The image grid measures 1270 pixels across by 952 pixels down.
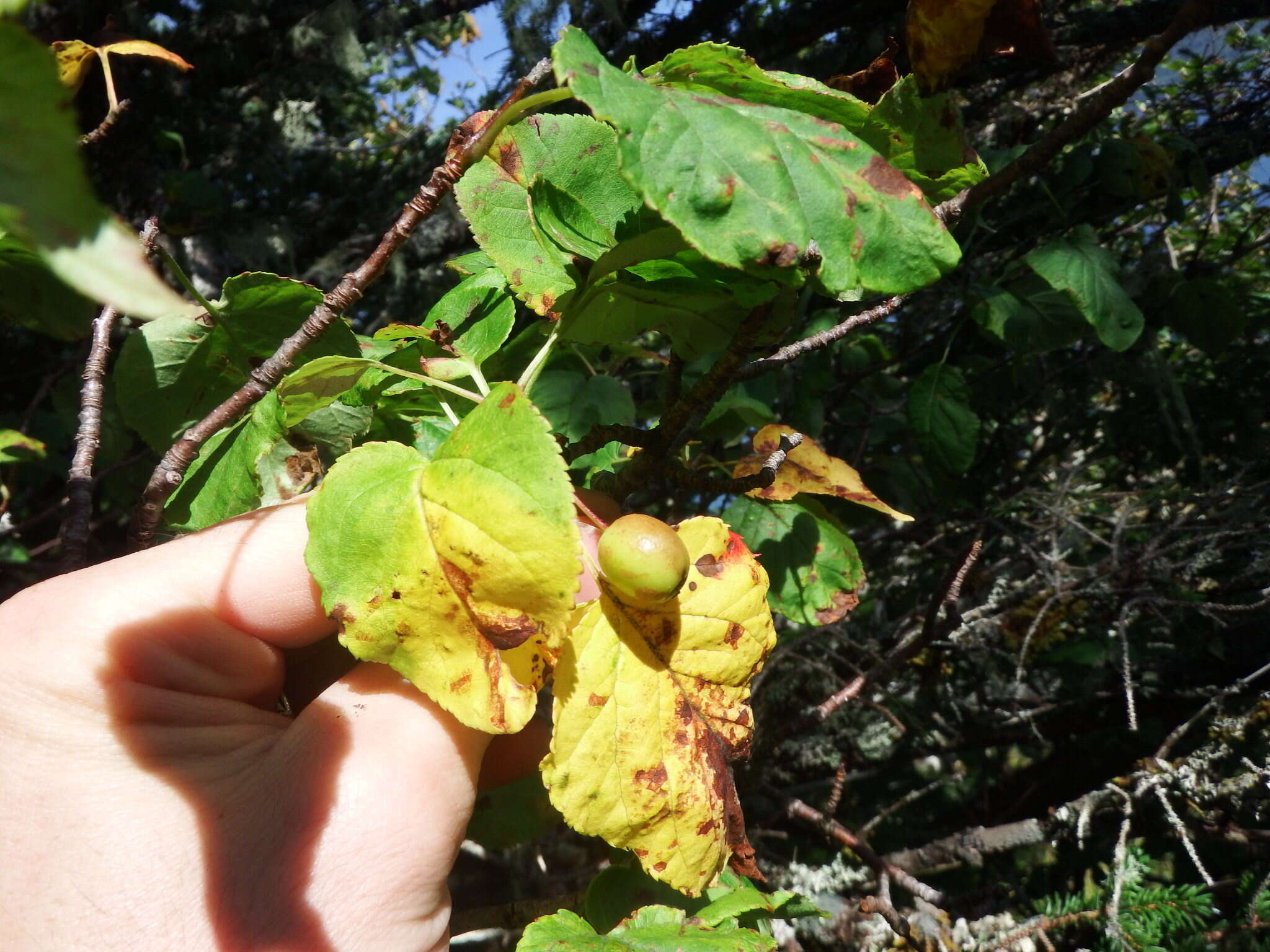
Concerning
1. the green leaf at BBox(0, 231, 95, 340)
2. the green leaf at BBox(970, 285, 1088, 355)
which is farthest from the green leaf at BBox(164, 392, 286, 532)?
the green leaf at BBox(970, 285, 1088, 355)

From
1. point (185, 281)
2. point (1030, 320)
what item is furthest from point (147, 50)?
point (1030, 320)

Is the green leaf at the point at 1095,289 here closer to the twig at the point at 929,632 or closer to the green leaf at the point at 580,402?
the twig at the point at 929,632

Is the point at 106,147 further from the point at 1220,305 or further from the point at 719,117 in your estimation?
the point at 1220,305

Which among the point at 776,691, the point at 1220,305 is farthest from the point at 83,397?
the point at 1220,305

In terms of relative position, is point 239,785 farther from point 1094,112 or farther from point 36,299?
point 1094,112

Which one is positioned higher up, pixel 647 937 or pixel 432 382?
pixel 432 382

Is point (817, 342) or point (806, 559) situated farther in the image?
point (806, 559)
